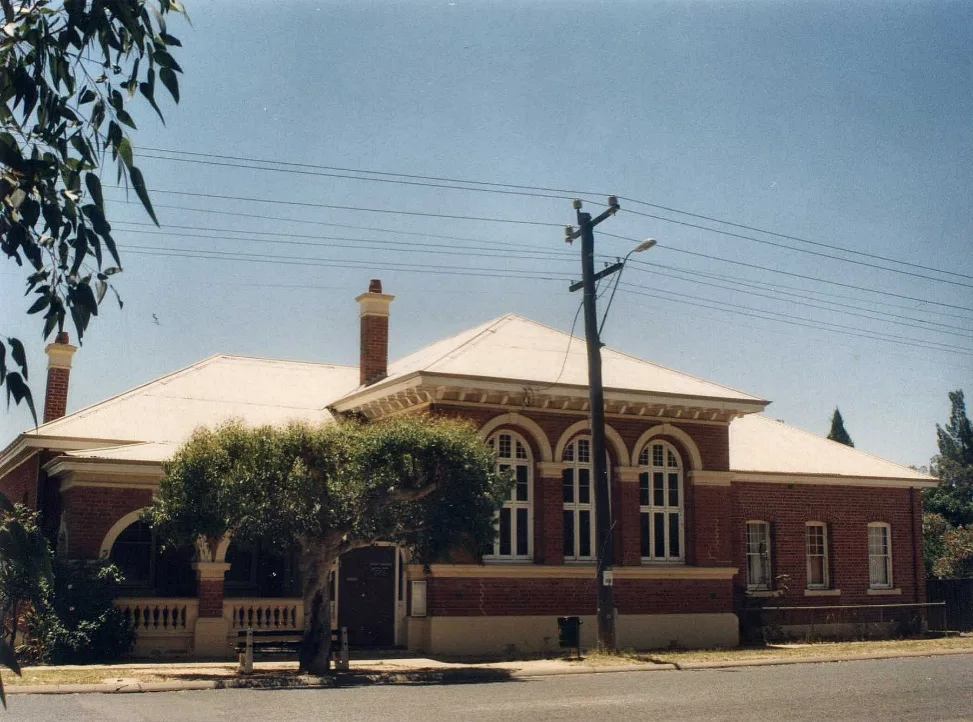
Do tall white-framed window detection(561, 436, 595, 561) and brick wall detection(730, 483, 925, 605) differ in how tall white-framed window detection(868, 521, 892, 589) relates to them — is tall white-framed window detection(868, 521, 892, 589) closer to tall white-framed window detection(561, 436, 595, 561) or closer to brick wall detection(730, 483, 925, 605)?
brick wall detection(730, 483, 925, 605)

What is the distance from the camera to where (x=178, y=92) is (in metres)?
3.87

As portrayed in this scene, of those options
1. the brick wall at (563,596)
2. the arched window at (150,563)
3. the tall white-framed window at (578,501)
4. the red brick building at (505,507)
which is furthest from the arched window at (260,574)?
the tall white-framed window at (578,501)

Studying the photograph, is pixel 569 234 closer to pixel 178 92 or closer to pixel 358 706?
pixel 358 706

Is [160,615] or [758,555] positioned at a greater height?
[758,555]

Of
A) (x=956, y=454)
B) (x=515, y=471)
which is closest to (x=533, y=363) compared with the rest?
(x=515, y=471)

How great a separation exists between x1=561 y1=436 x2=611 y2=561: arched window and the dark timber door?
3.80m

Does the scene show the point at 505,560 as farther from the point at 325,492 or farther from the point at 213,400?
the point at 213,400

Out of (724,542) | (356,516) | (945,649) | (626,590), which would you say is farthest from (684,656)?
(356,516)

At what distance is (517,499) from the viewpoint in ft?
77.3

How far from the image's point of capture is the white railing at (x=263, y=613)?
73.2 ft

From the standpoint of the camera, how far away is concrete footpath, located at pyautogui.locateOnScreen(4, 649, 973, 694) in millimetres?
16047

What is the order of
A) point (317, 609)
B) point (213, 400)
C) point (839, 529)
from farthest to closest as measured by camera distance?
point (839, 529)
point (213, 400)
point (317, 609)

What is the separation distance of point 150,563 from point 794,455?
17024 mm

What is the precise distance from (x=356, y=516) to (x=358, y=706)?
14.6 ft
